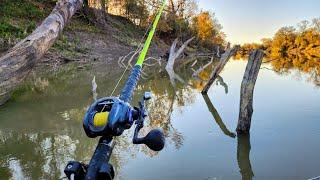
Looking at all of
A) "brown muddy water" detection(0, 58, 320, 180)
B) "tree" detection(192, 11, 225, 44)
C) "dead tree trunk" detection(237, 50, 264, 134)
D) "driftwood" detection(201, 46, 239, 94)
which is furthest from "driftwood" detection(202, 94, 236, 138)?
"tree" detection(192, 11, 225, 44)

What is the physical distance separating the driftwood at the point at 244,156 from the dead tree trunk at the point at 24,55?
3623 mm

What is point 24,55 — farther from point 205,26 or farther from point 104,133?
point 205,26

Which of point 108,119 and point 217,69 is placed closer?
point 108,119

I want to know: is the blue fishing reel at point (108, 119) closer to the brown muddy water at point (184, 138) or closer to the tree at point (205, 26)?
the brown muddy water at point (184, 138)

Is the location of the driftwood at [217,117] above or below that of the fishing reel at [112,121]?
below

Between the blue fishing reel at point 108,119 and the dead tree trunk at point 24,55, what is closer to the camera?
the blue fishing reel at point 108,119

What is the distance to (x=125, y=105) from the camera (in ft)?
7.58

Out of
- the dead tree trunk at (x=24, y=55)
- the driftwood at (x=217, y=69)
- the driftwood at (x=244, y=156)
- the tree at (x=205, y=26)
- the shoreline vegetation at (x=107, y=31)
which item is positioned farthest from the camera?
the tree at (x=205, y=26)

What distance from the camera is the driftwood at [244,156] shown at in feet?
17.1

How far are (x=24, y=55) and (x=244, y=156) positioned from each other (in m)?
3.82

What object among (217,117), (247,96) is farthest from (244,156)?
(217,117)

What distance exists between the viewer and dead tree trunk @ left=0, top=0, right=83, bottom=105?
269 inches

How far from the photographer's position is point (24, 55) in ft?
23.6

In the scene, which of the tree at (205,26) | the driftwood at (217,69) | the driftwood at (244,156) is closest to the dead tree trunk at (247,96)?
the driftwood at (244,156)
